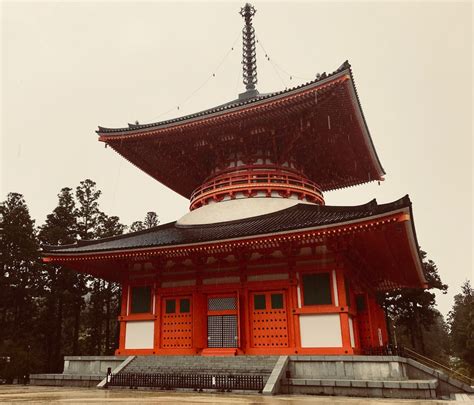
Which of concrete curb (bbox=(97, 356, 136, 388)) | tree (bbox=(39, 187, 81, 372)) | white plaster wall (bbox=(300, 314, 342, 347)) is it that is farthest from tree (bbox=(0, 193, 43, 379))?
white plaster wall (bbox=(300, 314, 342, 347))

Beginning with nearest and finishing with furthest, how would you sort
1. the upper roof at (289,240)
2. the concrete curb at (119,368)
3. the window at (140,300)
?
the upper roof at (289,240), the concrete curb at (119,368), the window at (140,300)

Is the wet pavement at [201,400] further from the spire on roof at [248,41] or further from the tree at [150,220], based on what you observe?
the tree at [150,220]

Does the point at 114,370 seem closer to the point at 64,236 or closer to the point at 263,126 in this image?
the point at 263,126

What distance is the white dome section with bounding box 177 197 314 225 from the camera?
21.4m

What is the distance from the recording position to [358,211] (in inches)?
639

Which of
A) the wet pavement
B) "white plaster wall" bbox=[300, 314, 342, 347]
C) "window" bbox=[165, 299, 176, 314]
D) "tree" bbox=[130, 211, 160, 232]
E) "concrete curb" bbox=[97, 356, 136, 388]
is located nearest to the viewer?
the wet pavement

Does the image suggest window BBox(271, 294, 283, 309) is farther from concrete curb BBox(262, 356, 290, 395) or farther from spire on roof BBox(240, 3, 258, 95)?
spire on roof BBox(240, 3, 258, 95)

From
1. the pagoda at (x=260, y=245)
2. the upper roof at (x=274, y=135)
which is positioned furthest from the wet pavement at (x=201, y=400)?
the upper roof at (x=274, y=135)

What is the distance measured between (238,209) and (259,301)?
5332mm

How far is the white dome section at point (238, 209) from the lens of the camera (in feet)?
70.2

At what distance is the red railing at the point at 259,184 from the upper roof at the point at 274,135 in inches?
47.5

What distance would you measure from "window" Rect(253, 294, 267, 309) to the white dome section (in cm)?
427

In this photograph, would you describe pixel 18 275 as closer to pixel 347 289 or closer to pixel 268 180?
pixel 268 180

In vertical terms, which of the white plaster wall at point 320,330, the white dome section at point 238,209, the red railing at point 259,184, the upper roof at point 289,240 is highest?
the red railing at point 259,184
